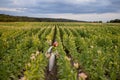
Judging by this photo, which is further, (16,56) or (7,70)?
(16,56)

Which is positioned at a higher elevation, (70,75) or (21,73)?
(70,75)

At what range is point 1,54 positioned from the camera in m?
14.1

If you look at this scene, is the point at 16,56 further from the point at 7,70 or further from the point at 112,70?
the point at 112,70

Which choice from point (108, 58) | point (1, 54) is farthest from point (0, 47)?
point (108, 58)

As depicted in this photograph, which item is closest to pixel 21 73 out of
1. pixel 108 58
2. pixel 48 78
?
pixel 48 78

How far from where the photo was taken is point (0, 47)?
1466 centimetres

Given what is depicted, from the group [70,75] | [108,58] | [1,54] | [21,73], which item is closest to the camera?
[70,75]

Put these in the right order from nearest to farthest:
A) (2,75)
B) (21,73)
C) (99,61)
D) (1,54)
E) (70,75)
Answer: (70,75) → (2,75) → (99,61) → (21,73) → (1,54)

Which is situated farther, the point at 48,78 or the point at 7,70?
the point at 48,78

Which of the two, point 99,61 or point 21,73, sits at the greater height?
point 99,61

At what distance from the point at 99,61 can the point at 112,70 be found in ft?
2.22

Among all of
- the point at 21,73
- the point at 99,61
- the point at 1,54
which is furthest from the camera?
the point at 1,54

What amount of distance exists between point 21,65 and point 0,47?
Result: 360cm

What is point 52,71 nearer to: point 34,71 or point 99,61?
point 99,61
